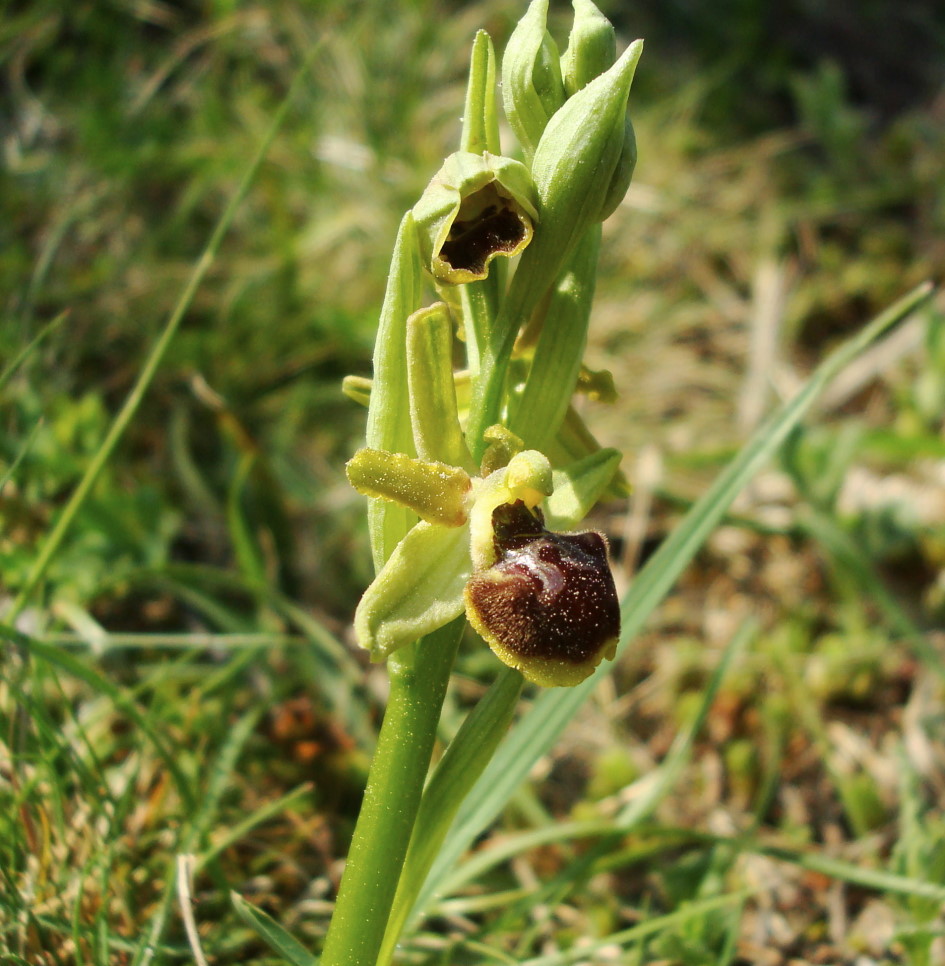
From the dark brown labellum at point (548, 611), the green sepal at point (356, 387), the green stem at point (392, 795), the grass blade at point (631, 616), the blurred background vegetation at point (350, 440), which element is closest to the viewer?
the dark brown labellum at point (548, 611)

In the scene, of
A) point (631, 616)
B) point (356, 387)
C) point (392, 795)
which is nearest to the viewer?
point (392, 795)

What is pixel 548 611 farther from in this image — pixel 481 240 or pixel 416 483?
pixel 481 240

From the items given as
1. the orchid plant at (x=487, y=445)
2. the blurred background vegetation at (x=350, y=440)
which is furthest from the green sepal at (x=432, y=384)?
the blurred background vegetation at (x=350, y=440)

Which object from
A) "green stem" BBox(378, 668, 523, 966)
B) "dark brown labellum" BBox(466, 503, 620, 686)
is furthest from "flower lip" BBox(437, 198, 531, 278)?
"green stem" BBox(378, 668, 523, 966)

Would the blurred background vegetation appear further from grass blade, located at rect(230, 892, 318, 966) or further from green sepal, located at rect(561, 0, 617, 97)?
green sepal, located at rect(561, 0, 617, 97)

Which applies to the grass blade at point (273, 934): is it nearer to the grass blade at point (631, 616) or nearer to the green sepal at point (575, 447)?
the grass blade at point (631, 616)

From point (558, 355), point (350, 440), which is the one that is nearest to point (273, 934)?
point (558, 355)

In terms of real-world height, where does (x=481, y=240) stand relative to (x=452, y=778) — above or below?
above
